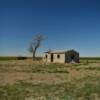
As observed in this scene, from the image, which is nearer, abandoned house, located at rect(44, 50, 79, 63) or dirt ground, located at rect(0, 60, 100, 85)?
dirt ground, located at rect(0, 60, 100, 85)

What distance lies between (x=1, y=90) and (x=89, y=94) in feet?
16.5

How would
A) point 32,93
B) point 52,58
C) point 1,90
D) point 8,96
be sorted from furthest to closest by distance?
point 52,58, point 1,90, point 32,93, point 8,96

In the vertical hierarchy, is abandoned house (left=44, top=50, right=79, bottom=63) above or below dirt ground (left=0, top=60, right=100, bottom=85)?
above

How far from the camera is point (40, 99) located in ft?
34.1

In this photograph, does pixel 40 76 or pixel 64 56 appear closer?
pixel 40 76

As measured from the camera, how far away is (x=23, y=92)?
480 inches

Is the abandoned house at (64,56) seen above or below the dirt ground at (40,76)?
above

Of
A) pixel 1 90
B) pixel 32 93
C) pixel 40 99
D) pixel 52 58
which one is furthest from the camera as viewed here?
pixel 52 58

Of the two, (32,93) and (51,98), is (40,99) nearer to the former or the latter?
(51,98)

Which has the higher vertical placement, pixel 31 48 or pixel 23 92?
pixel 31 48

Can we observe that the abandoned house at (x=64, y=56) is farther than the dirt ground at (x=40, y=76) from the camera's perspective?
Yes

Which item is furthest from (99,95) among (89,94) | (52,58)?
(52,58)

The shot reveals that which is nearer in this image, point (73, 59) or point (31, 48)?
point (73, 59)

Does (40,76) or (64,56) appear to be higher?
(64,56)
